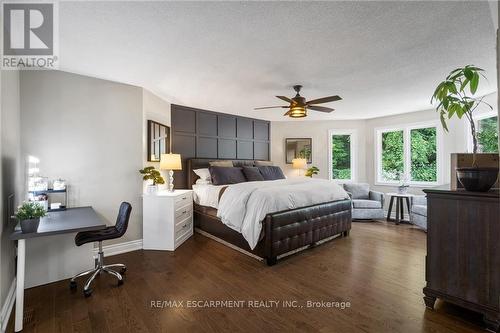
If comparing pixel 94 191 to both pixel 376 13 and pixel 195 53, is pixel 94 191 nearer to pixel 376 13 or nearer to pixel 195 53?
pixel 195 53

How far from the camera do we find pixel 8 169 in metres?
2.16

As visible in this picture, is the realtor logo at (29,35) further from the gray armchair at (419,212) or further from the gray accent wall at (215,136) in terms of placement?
the gray armchair at (419,212)

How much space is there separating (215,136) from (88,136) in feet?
8.84

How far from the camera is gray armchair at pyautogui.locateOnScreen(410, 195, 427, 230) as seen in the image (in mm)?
4332

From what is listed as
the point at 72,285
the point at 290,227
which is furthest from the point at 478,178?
the point at 72,285

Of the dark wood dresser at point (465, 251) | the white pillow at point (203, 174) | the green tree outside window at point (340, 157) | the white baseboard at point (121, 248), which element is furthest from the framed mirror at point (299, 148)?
the dark wood dresser at point (465, 251)

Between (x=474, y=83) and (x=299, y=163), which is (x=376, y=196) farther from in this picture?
(x=474, y=83)

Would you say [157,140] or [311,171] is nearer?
[157,140]

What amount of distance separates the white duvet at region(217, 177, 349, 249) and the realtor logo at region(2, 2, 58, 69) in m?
2.60

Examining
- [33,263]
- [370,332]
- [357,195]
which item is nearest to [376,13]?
[370,332]

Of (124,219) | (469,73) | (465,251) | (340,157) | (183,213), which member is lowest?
(183,213)

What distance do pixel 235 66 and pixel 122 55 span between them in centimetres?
128

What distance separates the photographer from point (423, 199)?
471 centimetres

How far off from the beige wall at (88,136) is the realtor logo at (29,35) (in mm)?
361
